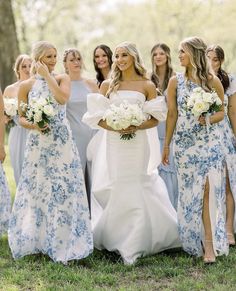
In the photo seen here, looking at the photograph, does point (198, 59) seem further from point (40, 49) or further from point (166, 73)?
point (166, 73)

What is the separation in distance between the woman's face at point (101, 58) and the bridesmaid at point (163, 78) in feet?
2.14

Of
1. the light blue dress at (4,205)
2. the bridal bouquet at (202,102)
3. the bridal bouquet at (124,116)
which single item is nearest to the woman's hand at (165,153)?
the bridal bouquet at (124,116)

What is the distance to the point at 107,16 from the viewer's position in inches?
2371

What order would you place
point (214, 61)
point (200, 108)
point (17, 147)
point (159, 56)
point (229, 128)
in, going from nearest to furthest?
point (200, 108) → point (214, 61) → point (229, 128) → point (159, 56) → point (17, 147)

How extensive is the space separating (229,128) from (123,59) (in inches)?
72.5

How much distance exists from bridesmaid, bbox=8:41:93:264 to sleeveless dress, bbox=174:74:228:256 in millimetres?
1138

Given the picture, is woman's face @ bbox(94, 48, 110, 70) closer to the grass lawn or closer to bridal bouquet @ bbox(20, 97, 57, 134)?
bridal bouquet @ bbox(20, 97, 57, 134)

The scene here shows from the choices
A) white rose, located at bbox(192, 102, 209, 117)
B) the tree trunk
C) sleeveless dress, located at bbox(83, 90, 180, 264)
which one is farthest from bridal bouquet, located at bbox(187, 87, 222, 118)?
the tree trunk

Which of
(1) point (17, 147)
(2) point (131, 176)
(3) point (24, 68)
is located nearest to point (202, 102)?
(2) point (131, 176)

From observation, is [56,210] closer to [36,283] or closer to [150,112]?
[36,283]

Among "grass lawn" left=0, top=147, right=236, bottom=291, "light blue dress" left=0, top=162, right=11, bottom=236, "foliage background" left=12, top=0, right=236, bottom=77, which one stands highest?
"foliage background" left=12, top=0, right=236, bottom=77

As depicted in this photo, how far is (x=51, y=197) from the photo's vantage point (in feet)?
23.5

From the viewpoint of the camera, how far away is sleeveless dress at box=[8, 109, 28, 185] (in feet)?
29.3

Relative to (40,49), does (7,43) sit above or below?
above
